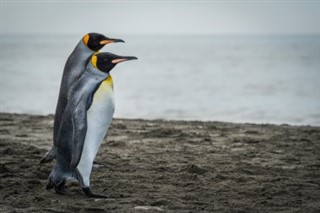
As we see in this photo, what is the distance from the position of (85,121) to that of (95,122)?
118mm

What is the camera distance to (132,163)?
6500 millimetres

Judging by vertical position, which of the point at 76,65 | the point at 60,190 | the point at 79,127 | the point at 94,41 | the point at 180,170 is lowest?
the point at 60,190

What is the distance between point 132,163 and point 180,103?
34.5 ft

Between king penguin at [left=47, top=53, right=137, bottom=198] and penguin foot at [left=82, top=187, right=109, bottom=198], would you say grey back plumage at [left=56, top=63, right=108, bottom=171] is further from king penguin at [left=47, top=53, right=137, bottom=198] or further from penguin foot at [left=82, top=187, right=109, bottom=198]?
penguin foot at [left=82, top=187, right=109, bottom=198]

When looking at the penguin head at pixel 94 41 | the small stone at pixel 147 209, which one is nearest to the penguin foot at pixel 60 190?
the small stone at pixel 147 209

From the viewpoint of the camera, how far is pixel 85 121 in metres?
4.93

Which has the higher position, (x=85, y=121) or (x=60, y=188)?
(x=85, y=121)

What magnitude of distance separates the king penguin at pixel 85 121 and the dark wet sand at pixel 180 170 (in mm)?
199

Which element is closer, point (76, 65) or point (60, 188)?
point (60, 188)

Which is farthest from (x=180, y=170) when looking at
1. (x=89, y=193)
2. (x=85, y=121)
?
(x=85, y=121)

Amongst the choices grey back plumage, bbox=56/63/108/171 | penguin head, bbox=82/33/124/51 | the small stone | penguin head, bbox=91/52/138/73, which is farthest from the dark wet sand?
penguin head, bbox=82/33/124/51

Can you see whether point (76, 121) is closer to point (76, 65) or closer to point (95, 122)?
point (95, 122)

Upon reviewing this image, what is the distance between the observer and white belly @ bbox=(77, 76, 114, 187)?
4980 mm

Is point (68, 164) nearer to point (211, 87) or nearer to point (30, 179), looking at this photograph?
point (30, 179)
